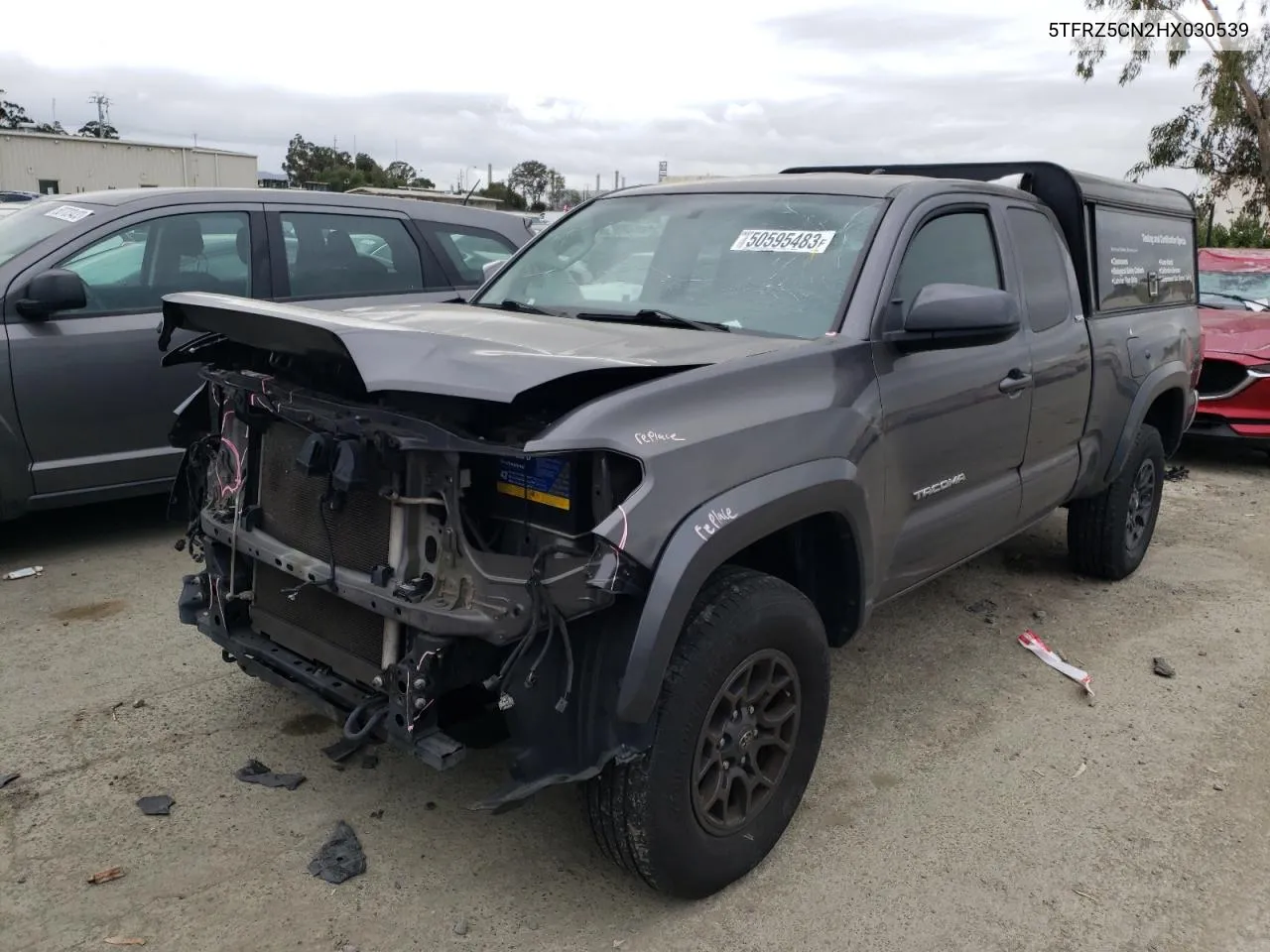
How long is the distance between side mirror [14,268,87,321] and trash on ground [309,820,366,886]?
10.3ft

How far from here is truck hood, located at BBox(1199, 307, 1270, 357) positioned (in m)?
8.38

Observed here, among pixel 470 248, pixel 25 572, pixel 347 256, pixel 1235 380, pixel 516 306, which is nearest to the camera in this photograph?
pixel 516 306

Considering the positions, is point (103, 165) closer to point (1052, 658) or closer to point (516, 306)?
point (516, 306)

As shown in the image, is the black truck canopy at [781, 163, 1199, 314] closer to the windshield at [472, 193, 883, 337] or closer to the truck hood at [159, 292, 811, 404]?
the windshield at [472, 193, 883, 337]

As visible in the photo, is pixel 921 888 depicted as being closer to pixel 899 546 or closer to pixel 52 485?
pixel 899 546

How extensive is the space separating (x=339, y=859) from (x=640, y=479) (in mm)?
1446

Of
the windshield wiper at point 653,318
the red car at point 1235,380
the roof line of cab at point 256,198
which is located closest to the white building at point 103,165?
the roof line of cab at point 256,198

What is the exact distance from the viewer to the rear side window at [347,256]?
19.3ft

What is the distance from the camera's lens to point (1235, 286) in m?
10.0

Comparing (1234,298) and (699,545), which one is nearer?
(699,545)

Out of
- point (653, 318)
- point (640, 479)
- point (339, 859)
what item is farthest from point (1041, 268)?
point (339, 859)


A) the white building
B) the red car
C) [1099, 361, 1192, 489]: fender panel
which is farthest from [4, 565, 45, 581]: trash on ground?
the white building

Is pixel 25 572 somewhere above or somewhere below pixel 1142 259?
below

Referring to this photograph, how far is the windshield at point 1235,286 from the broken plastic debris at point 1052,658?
643 cm
